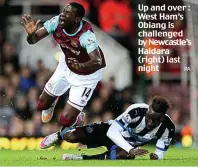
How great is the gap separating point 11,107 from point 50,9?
1.50 m

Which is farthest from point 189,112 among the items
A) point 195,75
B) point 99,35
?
point 99,35

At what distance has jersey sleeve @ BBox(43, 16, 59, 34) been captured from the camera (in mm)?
15422

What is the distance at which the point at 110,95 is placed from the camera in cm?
1655

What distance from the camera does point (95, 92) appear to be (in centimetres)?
1589

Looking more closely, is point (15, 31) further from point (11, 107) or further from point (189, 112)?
point (189, 112)

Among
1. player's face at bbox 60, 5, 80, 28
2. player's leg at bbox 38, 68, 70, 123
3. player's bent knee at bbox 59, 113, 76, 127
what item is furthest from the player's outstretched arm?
player's bent knee at bbox 59, 113, 76, 127

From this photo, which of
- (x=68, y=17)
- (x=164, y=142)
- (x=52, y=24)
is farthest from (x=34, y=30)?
(x=164, y=142)

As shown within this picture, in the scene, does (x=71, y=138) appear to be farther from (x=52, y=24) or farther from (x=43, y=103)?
(x=52, y=24)

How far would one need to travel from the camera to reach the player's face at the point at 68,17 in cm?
1530

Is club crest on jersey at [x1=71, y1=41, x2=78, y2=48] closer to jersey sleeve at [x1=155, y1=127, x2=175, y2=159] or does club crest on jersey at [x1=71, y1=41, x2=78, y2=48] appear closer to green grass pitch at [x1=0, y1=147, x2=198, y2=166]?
green grass pitch at [x1=0, y1=147, x2=198, y2=166]

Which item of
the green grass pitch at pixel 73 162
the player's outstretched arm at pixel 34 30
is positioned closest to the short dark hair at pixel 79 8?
the player's outstretched arm at pixel 34 30

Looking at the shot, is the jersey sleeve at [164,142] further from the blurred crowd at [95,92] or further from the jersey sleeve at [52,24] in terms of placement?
the jersey sleeve at [52,24]

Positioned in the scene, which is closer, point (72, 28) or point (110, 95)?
point (72, 28)

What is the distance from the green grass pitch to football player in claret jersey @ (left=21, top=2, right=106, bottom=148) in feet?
1.17
